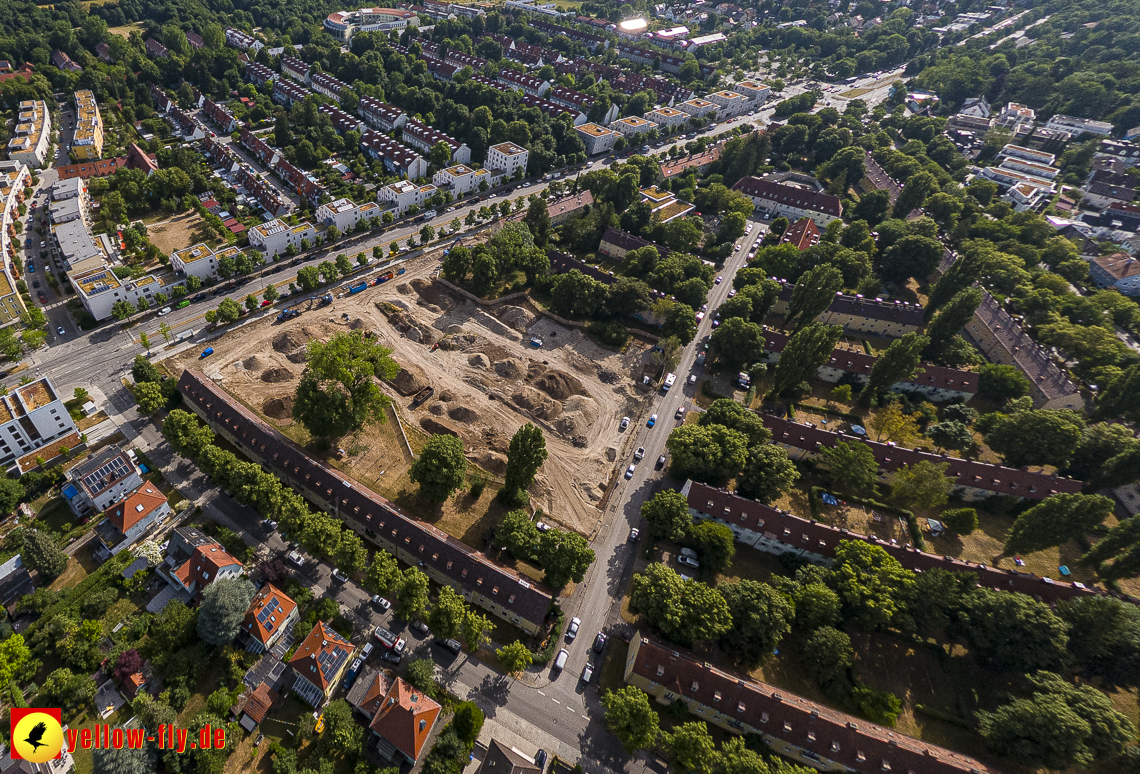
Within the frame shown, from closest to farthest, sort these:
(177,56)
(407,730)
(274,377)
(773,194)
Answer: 1. (407,730)
2. (274,377)
3. (773,194)
4. (177,56)

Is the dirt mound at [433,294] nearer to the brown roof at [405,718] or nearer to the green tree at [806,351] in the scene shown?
the green tree at [806,351]

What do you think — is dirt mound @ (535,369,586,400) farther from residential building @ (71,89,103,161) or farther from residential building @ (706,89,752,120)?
residential building @ (706,89,752,120)

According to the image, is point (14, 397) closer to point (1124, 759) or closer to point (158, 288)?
point (158, 288)

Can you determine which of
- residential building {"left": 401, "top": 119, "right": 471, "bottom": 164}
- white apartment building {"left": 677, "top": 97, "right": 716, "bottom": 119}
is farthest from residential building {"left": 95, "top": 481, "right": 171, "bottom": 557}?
white apartment building {"left": 677, "top": 97, "right": 716, "bottom": 119}

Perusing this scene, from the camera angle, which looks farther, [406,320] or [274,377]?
[406,320]

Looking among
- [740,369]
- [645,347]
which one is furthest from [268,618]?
[740,369]

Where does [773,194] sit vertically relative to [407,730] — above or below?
above

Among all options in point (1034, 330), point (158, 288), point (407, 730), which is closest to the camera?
point (407, 730)
